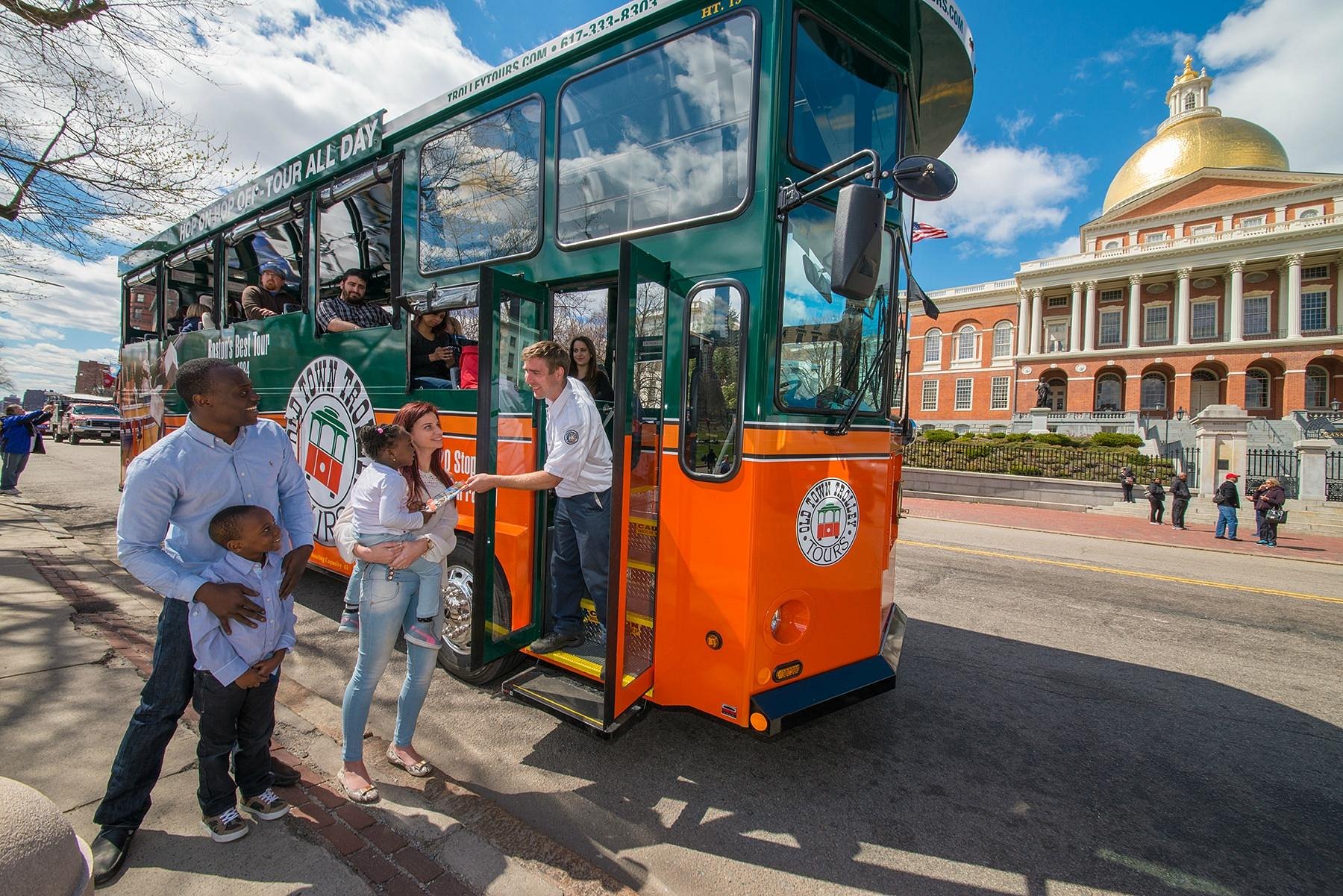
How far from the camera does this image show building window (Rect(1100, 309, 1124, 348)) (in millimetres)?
47469

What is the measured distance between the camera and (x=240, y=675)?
2438 millimetres

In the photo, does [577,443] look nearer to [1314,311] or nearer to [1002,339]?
[1002,339]

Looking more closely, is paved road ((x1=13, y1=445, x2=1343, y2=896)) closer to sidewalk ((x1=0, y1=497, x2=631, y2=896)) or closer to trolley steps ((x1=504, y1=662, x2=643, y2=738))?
sidewalk ((x1=0, y1=497, x2=631, y2=896))

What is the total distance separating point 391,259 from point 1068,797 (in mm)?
5465

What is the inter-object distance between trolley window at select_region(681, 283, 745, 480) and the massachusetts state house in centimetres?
4181

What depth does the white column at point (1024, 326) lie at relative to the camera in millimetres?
49500

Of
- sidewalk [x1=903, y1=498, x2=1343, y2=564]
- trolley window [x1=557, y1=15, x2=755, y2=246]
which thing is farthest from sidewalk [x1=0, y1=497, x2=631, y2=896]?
sidewalk [x1=903, y1=498, x2=1343, y2=564]

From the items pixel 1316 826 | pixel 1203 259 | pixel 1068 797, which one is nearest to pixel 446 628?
pixel 1068 797

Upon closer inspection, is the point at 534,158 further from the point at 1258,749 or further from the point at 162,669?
the point at 1258,749

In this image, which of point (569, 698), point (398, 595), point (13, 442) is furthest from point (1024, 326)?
point (13, 442)

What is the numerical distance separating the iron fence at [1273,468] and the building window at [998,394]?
1354 inches

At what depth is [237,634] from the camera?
243 centimetres

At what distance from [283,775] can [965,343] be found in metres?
57.8

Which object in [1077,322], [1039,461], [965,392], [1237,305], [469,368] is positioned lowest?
[1039,461]
